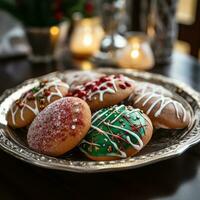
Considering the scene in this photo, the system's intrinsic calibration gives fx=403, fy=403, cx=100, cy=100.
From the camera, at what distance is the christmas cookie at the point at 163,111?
73 centimetres

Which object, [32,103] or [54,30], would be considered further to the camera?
[54,30]

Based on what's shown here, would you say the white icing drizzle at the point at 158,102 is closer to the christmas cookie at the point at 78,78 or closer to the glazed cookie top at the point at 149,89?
the glazed cookie top at the point at 149,89

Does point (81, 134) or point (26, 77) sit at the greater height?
point (81, 134)

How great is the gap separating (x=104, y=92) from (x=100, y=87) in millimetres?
19

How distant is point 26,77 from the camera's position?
3.83 feet

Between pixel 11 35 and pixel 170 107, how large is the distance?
0.80 metres

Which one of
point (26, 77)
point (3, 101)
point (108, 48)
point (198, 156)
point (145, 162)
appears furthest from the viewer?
point (108, 48)

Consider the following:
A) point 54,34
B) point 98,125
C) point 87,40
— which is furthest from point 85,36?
point 98,125

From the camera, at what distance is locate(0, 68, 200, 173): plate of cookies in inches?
25.5

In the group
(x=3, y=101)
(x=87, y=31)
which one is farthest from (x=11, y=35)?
(x=3, y=101)

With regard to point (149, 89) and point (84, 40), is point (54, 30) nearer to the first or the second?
point (84, 40)

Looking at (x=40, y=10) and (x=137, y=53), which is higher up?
(x=40, y=10)

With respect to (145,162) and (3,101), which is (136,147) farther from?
(3,101)

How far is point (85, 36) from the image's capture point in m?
1.38
